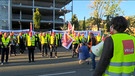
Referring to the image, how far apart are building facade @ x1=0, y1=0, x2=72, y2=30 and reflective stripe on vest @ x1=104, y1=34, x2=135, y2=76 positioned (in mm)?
54314

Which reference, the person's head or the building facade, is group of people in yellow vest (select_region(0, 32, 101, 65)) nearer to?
the person's head

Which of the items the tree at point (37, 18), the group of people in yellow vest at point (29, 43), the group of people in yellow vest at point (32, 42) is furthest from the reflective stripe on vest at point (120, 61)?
the tree at point (37, 18)

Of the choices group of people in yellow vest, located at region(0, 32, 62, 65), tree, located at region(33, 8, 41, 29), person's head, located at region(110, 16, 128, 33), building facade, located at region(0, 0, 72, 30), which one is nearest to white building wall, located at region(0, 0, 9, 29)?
building facade, located at region(0, 0, 72, 30)

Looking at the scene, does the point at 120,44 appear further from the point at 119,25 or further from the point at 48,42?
the point at 48,42

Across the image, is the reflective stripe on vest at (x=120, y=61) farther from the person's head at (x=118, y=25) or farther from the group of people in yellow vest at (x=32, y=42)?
the group of people in yellow vest at (x=32, y=42)

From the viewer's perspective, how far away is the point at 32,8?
63.5 m

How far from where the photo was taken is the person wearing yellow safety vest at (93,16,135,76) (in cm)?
359

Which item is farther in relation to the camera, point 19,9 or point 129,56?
point 19,9

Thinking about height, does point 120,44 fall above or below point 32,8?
below

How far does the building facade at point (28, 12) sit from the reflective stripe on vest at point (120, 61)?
5431 cm

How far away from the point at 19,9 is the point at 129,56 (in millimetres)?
61504

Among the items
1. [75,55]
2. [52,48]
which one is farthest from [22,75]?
[75,55]

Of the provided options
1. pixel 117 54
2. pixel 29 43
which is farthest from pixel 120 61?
pixel 29 43

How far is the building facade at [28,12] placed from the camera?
5879 cm
